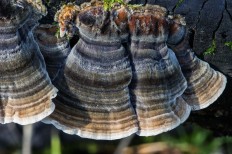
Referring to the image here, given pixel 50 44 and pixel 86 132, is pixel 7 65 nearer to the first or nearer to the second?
pixel 50 44

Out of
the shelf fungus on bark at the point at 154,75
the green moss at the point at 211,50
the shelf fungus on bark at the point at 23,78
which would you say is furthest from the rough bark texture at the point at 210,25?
the shelf fungus on bark at the point at 23,78

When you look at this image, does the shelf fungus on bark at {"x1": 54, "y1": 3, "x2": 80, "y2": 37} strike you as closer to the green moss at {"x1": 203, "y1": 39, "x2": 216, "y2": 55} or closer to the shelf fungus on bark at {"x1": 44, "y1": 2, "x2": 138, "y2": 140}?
the shelf fungus on bark at {"x1": 44, "y1": 2, "x2": 138, "y2": 140}

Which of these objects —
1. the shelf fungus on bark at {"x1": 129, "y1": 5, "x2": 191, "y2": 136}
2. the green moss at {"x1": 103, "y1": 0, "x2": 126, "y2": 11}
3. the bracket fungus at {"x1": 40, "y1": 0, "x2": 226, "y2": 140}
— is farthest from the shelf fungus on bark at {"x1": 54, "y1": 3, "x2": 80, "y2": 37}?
the shelf fungus on bark at {"x1": 129, "y1": 5, "x2": 191, "y2": 136}

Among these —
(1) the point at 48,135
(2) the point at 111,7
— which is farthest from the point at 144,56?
(1) the point at 48,135

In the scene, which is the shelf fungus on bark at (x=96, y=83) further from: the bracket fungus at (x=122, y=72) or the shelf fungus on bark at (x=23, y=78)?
the shelf fungus on bark at (x=23, y=78)

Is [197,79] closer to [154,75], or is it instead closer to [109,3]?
[154,75]
